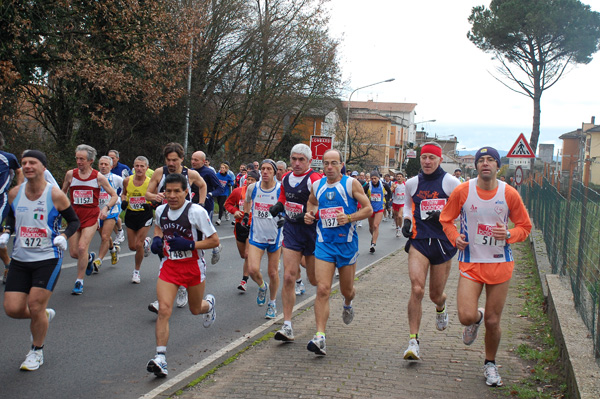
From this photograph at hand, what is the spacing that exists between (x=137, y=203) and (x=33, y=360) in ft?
15.8

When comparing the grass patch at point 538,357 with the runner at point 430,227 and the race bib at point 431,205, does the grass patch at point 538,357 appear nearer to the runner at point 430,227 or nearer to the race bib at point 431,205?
the runner at point 430,227

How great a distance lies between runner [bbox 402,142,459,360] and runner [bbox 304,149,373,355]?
57cm

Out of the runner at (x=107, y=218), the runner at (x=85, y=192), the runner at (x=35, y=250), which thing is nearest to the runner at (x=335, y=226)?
the runner at (x=35, y=250)

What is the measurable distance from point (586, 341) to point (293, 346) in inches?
110

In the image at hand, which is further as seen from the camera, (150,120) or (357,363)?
(150,120)

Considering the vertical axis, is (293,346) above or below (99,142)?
below

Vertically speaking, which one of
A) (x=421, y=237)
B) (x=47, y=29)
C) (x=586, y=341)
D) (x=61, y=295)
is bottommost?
(x=61, y=295)

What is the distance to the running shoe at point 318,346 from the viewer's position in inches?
238

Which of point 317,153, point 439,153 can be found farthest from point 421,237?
point 317,153

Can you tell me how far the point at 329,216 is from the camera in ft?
21.3

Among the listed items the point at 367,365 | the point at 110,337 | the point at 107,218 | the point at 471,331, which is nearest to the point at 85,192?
the point at 107,218

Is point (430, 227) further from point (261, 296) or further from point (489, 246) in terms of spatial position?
point (261, 296)

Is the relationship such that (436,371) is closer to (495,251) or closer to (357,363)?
(357,363)

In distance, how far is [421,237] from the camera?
21.8 feet
